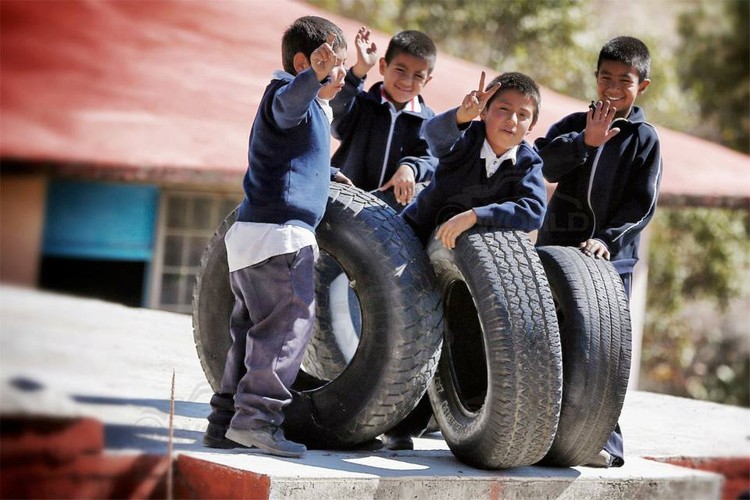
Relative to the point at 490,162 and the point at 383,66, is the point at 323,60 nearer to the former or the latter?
the point at 490,162

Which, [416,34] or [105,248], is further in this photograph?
[105,248]

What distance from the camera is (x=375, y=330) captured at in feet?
13.1

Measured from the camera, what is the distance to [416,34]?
495 cm

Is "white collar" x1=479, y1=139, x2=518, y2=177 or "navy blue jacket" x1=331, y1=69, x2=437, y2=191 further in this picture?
"navy blue jacket" x1=331, y1=69, x2=437, y2=191

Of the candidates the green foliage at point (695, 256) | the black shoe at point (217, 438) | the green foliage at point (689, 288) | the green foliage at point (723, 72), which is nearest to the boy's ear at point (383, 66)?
the black shoe at point (217, 438)

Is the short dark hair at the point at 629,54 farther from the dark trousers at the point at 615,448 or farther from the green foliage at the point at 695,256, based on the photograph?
the green foliage at the point at 695,256

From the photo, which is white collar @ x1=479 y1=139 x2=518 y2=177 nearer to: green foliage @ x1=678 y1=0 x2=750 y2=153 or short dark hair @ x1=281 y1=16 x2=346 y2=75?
short dark hair @ x1=281 y1=16 x2=346 y2=75

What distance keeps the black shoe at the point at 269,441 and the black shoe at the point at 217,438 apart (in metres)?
0.07

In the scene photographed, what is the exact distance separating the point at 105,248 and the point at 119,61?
169cm

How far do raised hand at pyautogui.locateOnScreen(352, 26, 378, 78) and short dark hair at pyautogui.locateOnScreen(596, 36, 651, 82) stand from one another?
997 millimetres

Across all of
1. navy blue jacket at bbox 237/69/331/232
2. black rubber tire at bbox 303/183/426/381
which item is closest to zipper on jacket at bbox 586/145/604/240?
black rubber tire at bbox 303/183/426/381

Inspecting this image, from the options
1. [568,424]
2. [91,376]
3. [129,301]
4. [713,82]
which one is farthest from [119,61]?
[713,82]

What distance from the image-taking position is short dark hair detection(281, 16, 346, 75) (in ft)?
12.8

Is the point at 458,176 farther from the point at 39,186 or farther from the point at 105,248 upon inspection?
the point at 105,248
